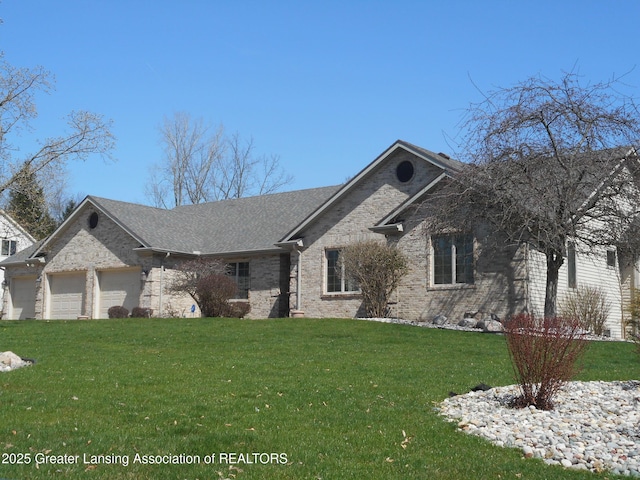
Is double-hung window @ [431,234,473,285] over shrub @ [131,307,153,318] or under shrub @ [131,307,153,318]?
over

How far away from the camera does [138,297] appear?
28.8 m

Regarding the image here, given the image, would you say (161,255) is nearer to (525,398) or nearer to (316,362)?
(316,362)

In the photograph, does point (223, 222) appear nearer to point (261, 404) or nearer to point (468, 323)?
point (468, 323)

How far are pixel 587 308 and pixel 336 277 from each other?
8167mm

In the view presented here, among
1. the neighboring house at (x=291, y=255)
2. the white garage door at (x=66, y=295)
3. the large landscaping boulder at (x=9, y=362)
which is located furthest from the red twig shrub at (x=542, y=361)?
the white garage door at (x=66, y=295)

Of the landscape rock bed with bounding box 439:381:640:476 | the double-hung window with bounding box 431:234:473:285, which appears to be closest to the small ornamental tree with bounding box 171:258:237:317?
the double-hung window with bounding box 431:234:473:285

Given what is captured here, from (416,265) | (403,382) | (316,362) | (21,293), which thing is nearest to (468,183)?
(416,265)

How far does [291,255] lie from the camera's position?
27.0 metres

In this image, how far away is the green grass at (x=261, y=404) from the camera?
22.8 ft

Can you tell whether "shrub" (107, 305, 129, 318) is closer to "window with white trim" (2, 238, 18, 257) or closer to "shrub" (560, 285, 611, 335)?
"shrub" (560, 285, 611, 335)

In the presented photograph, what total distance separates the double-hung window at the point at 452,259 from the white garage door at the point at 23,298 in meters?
19.0

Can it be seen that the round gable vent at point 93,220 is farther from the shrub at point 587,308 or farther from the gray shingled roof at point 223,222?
the shrub at point 587,308

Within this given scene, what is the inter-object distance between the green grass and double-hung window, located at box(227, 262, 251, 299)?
1122 cm

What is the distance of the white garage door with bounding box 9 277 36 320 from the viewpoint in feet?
111
